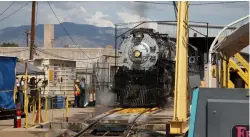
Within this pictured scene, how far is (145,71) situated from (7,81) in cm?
754

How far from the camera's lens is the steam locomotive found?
1911 cm

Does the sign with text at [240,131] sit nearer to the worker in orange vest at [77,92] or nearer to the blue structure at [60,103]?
the blue structure at [60,103]

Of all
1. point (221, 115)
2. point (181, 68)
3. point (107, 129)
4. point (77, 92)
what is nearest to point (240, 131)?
point (221, 115)

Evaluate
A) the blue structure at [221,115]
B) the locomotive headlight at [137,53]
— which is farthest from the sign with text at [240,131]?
the locomotive headlight at [137,53]

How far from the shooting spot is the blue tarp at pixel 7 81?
44.2ft

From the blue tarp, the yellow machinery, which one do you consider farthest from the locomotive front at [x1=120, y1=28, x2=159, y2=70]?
the yellow machinery

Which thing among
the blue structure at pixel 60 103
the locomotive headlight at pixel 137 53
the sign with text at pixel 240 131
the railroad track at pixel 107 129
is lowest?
the railroad track at pixel 107 129

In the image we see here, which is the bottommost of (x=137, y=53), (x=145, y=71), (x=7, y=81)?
(x=7, y=81)

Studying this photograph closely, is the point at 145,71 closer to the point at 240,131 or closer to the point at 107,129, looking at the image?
the point at 107,129

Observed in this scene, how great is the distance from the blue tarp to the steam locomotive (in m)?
6.58

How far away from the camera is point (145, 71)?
19562mm

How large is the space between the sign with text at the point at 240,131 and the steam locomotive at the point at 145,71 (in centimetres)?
1564

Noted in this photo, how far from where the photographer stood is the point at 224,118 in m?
3.11

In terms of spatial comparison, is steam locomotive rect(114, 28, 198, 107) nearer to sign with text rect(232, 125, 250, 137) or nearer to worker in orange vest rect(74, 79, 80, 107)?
worker in orange vest rect(74, 79, 80, 107)
